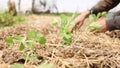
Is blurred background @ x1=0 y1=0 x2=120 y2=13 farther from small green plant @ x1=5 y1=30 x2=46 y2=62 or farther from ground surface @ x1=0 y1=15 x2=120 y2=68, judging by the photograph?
small green plant @ x1=5 y1=30 x2=46 y2=62

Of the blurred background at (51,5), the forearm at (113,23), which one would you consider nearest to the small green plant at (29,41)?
the forearm at (113,23)

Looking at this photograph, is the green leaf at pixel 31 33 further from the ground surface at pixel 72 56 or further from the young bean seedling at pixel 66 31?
the young bean seedling at pixel 66 31

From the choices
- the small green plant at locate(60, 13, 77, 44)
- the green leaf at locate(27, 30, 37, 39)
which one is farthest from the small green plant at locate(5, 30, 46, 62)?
the small green plant at locate(60, 13, 77, 44)

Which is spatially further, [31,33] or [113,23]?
[113,23]

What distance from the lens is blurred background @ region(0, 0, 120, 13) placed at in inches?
375

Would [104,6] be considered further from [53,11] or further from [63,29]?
[53,11]

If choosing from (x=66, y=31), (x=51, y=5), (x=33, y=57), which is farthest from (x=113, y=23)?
A: (x=51, y=5)

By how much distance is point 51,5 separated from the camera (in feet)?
34.0

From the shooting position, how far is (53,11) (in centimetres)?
1020

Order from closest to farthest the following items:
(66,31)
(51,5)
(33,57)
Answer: (33,57)
(66,31)
(51,5)

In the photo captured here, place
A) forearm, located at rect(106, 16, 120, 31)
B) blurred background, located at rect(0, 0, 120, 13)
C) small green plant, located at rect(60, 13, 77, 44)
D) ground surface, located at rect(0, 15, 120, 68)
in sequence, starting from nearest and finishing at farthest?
ground surface, located at rect(0, 15, 120, 68), small green plant, located at rect(60, 13, 77, 44), forearm, located at rect(106, 16, 120, 31), blurred background, located at rect(0, 0, 120, 13)

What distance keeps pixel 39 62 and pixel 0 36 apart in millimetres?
929

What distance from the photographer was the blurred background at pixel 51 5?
9.53 meters

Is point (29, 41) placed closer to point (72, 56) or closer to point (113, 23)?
point (72, 56)
